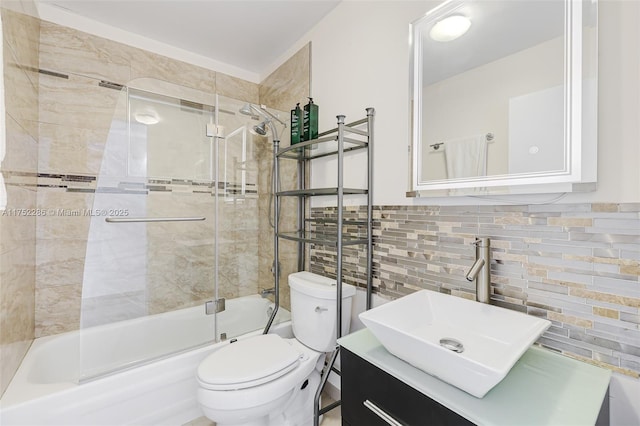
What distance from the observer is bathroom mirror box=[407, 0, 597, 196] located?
0.82 m

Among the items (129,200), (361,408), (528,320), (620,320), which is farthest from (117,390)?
(620,320)

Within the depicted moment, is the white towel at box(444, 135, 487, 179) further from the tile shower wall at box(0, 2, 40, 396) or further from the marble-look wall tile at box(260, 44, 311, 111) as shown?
the tile shower wall at box(0, 2, 40, 396)

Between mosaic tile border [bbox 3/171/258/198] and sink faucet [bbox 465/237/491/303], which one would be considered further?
mosaic tile border [bbox 3/171/258/198]

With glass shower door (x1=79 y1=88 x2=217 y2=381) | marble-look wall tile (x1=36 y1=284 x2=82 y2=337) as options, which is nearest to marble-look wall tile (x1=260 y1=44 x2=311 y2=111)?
glass shower door (x1=79 y1=88 x2=217 y2=381)

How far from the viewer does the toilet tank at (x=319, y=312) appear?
1446 millimetres

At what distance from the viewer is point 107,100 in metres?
1.95

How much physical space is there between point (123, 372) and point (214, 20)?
7.44 feet

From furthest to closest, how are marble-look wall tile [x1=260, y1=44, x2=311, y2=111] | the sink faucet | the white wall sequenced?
marble-look wall tile [x1=260, y1=44, x2=311, y2=111]
the sink faucet
the white wall

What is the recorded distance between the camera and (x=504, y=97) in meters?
0.99

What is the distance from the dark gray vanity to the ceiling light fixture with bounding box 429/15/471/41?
1.26 meters

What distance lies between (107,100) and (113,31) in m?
0.53

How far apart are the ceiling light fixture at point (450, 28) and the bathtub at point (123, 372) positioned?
6.14 feet

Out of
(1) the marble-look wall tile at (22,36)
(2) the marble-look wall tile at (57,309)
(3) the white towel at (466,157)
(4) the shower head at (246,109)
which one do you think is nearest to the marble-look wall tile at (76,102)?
(1) the marble-look wall tile at (22,36)

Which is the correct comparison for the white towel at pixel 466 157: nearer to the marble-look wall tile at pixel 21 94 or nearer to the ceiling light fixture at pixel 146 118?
Answer: the ceiling light fixture at pixel 146 118
